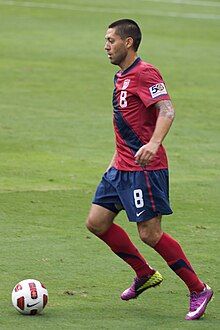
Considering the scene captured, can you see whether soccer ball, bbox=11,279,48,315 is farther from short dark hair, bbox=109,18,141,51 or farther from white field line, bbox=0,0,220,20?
white field line, bbox=0,0,220,20

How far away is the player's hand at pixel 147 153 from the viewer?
8.43 m

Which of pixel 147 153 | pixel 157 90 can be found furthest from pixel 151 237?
pixel 157 90

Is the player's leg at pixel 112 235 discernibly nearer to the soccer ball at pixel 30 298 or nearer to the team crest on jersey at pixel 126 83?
the soccer ball at pixel 30 298

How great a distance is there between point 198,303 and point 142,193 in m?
0.95

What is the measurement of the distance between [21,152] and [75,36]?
47.2ft

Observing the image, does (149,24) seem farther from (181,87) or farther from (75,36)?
(181,87)

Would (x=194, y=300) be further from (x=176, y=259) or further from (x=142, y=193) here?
(x=142, y=193)

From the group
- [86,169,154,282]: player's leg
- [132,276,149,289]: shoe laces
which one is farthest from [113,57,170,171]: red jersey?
[132,276,149,289]: shoe laces

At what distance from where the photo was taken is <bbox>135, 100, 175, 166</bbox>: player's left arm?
27.7ft

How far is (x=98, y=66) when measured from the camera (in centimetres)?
2534

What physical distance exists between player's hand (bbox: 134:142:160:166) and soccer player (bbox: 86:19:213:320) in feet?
0.35

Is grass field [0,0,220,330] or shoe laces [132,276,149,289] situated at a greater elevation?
shoe laces [132,276,149,289]

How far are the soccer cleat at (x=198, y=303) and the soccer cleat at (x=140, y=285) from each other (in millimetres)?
455

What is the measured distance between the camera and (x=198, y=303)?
28.7 feet
